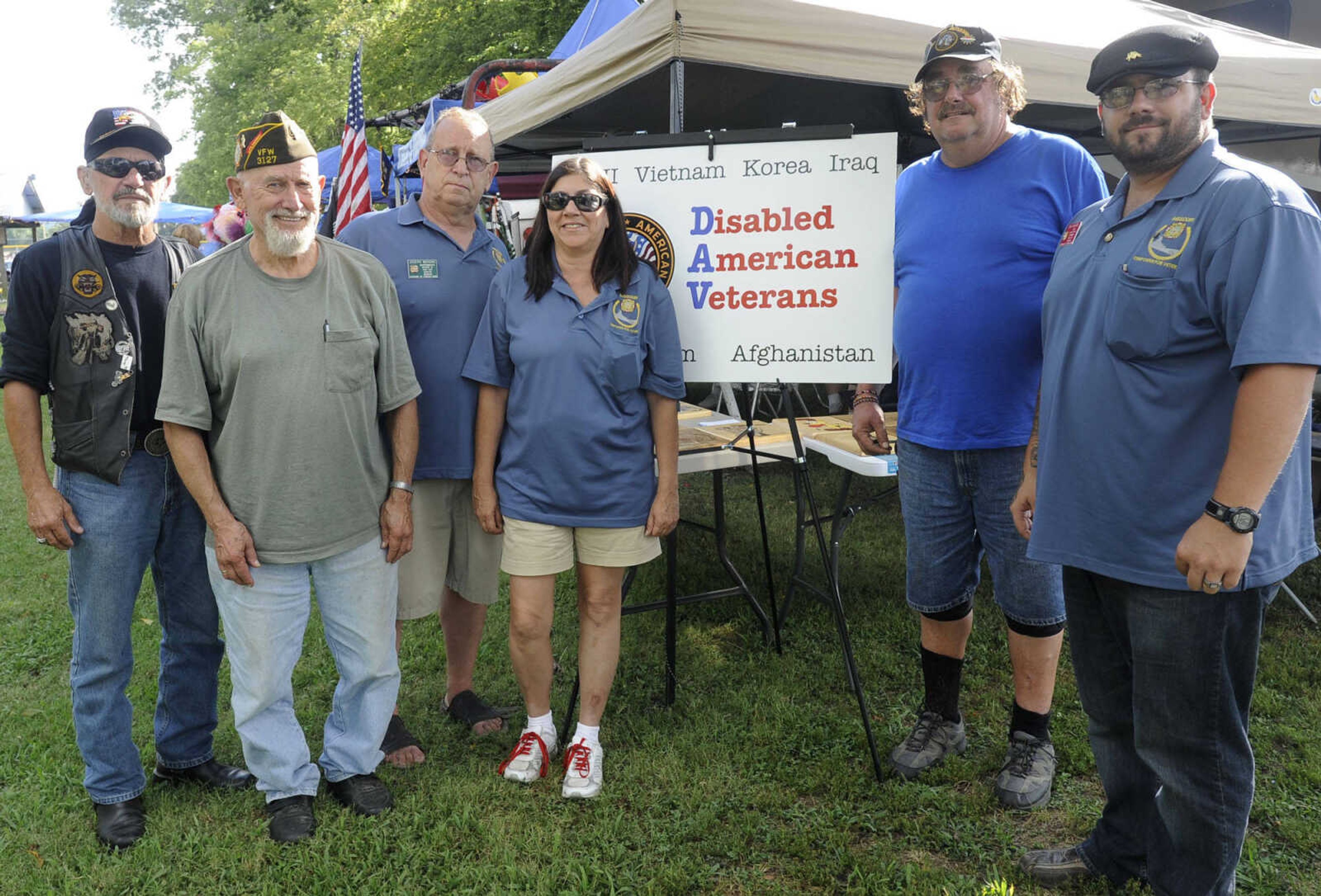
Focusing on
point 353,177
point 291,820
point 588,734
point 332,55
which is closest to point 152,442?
point 291,820

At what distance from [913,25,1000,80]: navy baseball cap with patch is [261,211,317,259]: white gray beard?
1.84 metres

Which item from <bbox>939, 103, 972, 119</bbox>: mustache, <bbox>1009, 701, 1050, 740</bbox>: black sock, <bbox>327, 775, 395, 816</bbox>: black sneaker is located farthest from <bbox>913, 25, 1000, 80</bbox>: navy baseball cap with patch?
<bbox>327, 775, 395, 816</bbox>: black sneaker

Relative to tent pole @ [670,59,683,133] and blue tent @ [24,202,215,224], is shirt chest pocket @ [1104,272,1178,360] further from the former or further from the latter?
blue tent @ [24,202,215,224]

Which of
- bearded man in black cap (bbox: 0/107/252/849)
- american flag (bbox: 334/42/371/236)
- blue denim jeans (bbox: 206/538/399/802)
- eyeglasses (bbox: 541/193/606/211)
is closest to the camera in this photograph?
bearded man in black cap (bbox: 0/107/252/849)

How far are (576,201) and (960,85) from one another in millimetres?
1154

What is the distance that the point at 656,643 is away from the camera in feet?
14.0

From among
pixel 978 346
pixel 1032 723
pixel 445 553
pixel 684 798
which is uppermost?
pixel 978 346

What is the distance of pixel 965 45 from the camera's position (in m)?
2.56

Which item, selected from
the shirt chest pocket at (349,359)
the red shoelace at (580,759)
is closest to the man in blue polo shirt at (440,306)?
the shirt chest pocket at (349,359)

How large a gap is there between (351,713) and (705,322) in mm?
1731

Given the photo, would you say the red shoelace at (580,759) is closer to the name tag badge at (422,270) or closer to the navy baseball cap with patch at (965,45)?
the name tag badge at (422,270)

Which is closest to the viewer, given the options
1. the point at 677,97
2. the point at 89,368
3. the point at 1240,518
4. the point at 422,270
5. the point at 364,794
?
the point at 1240,518

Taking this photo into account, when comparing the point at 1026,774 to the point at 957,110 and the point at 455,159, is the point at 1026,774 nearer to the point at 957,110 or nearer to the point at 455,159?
the point at 957,110

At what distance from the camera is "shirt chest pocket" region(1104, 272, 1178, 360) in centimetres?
189
